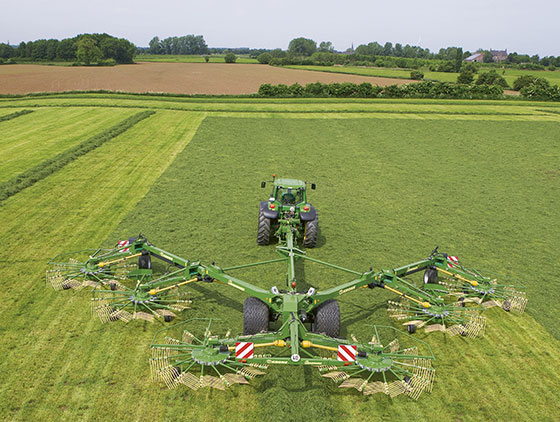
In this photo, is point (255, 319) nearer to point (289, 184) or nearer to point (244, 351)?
point (244, 351)

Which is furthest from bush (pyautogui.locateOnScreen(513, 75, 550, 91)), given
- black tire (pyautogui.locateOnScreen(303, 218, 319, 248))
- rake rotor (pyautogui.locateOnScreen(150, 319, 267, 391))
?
rake rotor (pyautogui.locateOnScreen(150, 319, 267, 391))

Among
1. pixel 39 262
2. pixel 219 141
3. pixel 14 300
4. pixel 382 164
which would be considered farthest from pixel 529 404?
pixel 219 141

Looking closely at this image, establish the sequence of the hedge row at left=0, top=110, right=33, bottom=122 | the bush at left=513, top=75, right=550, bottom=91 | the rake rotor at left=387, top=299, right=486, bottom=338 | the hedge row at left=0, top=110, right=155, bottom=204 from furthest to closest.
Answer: the bush at left=513, top=75, right=550, bottom=91, the hedge row at left=0, top=110, right=33, bottom=122, the hedge row at left=0, top=110, right=155, bottom=204, the rake rotor at left=387, top=299, right=486, bottom=338

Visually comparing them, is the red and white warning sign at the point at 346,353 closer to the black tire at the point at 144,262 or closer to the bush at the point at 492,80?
the black tire at the point at 144,262

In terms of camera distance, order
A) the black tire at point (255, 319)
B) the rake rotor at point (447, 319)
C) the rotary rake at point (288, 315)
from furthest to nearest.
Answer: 1. the rake rotor at point (447, 319)
2. the black tire at point (255, 319)
3. the rotary rake at point (288, 315)

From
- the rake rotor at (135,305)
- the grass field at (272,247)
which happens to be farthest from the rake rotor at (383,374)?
the rake rotor at (135,305)

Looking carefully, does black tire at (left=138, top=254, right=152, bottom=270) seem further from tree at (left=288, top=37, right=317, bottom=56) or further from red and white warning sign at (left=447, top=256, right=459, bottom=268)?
tree at (left=288, top=37, right=317, bottom=56)
